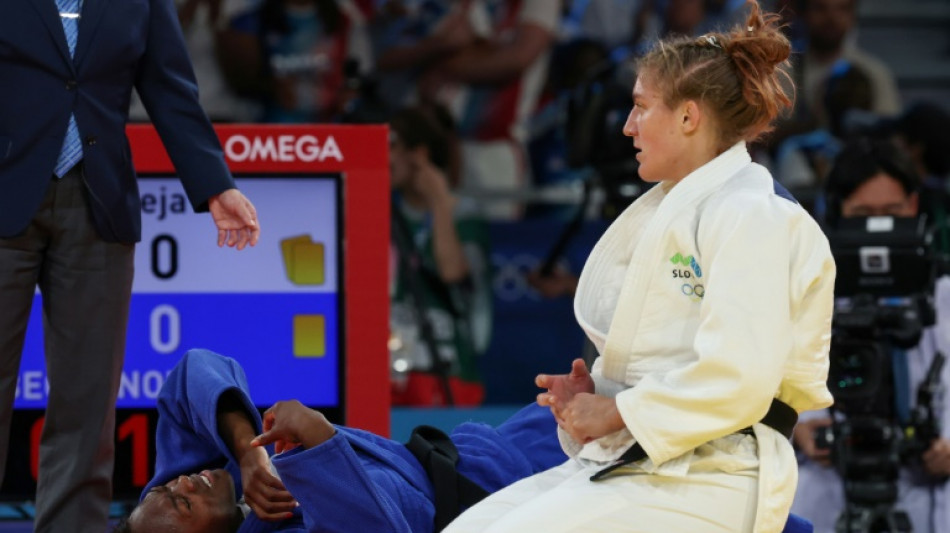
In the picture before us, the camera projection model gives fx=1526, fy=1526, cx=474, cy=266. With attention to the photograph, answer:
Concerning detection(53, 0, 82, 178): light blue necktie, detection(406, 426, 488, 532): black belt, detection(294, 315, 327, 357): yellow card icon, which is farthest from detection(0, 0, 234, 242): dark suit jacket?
detection(294, 315, 327, 357): yellow card icon

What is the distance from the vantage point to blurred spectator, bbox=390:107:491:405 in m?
6.29

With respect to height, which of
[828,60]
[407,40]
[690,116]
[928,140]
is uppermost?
[407,40]

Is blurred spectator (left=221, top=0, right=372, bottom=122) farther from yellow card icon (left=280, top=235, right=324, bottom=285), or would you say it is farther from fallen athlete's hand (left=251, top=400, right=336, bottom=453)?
fallen athlete's hand (left=251, top=400, right=336, bottom=453)

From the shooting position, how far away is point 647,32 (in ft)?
23.6

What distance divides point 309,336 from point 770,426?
1998mm

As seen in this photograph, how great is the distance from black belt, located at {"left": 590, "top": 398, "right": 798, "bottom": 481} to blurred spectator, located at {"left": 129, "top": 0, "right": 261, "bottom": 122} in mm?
4450

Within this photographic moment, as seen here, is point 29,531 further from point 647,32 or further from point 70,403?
point 647,32

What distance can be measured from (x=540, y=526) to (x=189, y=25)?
470cm

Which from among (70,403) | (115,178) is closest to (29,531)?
(70,403)


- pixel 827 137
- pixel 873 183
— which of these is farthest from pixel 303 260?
pixel 827 137

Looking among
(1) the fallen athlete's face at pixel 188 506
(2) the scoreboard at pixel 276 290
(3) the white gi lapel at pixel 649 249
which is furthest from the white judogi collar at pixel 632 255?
(2) the scoreboard at pixel 276 290

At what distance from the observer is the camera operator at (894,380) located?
471cm

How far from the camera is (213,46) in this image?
6.93 m

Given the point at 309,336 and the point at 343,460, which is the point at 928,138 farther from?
the point at 343,460
